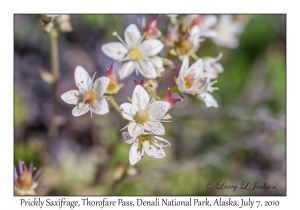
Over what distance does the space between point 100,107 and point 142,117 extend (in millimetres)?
226

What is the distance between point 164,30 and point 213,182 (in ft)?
5.21

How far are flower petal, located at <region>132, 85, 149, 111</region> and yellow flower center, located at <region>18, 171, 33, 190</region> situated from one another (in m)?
0.71

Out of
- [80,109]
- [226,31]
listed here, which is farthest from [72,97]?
[226,31]

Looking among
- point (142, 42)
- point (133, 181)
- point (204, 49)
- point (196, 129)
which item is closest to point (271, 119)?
point (196, 129)

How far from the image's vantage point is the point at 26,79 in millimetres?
3389

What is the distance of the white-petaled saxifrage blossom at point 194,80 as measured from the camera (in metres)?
1.89

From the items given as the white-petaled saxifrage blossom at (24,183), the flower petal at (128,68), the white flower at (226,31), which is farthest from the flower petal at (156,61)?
the white flower at (226,31)

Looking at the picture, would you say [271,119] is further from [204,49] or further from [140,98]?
[140,98]

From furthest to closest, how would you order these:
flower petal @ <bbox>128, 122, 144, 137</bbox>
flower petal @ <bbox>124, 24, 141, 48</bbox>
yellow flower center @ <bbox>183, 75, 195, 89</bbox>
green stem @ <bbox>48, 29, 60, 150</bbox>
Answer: green stem @ <bbox>48, 29, 60, 150</bbox>, flower petal @ <bbox>124, 24, 141, 48</bbox>, yellow flower center @ <bbox>183, 75, 195, 89</bbox>, flower petal @ <bbox>128, 122, 144, 137</bbox>

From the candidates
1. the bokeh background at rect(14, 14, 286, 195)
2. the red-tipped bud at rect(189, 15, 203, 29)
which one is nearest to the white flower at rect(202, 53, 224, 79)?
the red-tipped bud at rect(189, 15, 203, 29)

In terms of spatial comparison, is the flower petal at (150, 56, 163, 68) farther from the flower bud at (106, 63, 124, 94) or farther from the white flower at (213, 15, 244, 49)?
the white flower at (213, 15, 244, 49)

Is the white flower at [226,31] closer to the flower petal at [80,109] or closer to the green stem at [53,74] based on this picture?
the green stem at [53,74]

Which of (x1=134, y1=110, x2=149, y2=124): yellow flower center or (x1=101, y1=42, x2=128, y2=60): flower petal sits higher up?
(x1=101, y1=42, x2=128, y2=60): flower petal

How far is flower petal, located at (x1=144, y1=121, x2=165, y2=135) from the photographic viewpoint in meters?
1.75
